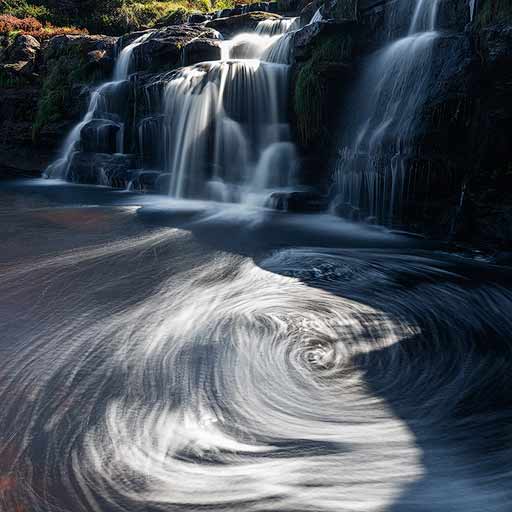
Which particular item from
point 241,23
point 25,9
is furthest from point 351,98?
point 25,9

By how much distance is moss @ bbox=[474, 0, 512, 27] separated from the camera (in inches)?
259

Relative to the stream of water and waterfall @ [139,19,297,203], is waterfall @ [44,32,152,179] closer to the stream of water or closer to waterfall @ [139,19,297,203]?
waterfall @ [139,19,297,203]

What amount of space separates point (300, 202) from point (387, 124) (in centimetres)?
209

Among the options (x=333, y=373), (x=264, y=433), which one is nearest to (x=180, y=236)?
(x=333, y=373)

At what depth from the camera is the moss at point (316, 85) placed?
9117 mm

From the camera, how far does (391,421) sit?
271 centimetres

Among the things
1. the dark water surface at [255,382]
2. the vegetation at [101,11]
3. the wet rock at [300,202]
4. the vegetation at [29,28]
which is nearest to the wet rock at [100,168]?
the wet rock at [300,202]

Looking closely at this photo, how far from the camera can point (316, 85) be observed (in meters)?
9.13

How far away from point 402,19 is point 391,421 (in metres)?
8.38

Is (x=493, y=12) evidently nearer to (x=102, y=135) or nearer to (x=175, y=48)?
(x=175, y=48)

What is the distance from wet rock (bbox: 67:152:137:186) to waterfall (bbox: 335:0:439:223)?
20.1 feet

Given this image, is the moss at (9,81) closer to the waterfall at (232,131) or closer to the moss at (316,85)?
the waterfall at (232,131)

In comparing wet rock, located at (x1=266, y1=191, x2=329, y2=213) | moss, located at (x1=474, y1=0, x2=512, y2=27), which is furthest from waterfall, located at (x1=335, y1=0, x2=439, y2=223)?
moss, located at (x1=474, y1=0, x2=512, y2=27)

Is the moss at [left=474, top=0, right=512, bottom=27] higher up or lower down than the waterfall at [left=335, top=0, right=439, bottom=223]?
higher up
